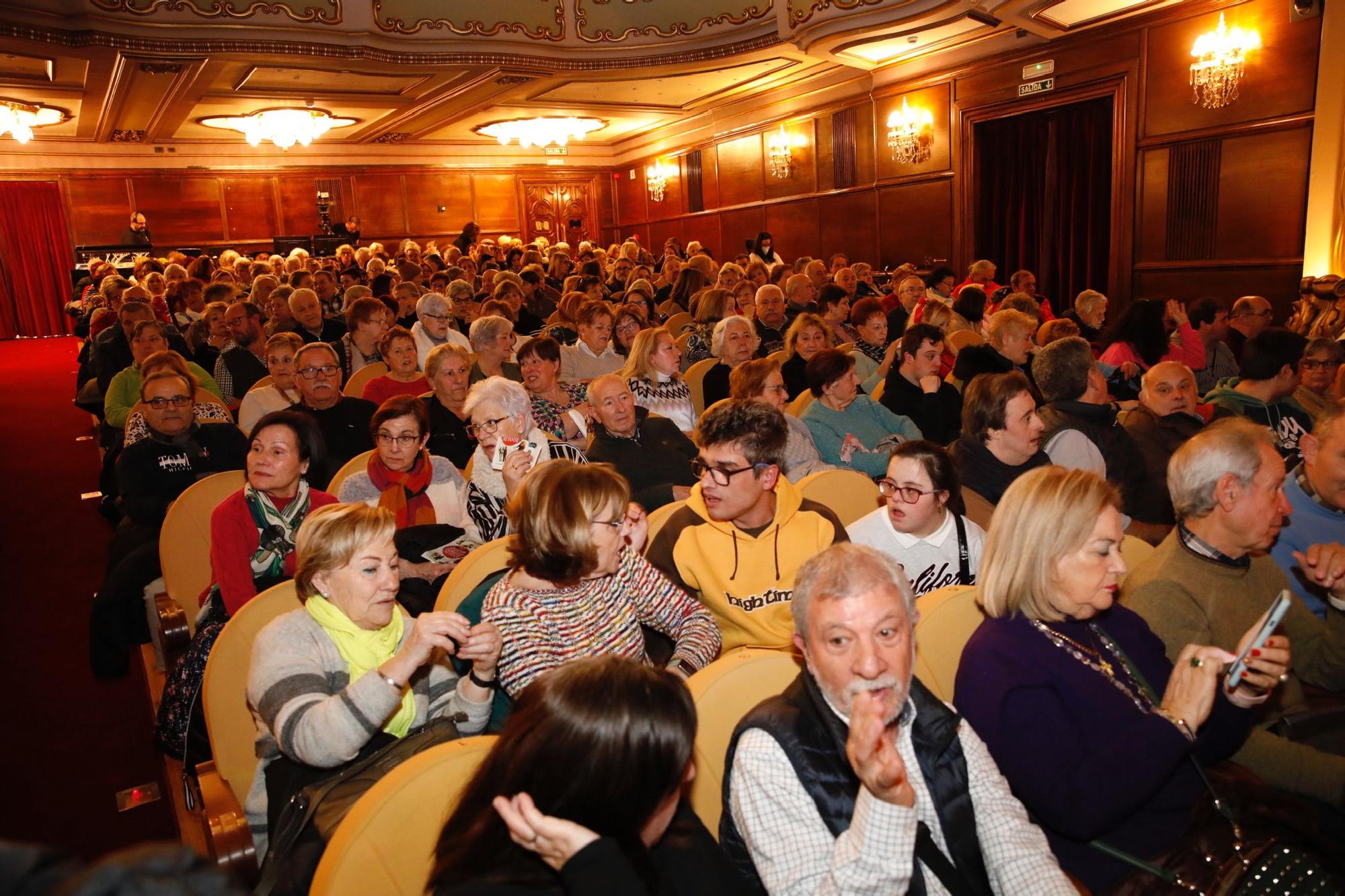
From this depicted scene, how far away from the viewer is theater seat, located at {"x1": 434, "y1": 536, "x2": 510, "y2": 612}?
227cm

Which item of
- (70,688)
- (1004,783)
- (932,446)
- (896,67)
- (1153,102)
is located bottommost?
(70,688)

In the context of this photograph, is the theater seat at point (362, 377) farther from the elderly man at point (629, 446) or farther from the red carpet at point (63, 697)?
the elderly man at point (629, 446)

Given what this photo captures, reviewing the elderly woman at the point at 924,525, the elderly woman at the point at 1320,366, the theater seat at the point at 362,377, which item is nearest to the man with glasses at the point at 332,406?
the theater seat at the point at 362,377

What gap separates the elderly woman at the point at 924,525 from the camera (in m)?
2.46

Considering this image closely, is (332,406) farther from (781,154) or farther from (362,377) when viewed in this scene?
(781,154)

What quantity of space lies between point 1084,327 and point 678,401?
408 centimetres

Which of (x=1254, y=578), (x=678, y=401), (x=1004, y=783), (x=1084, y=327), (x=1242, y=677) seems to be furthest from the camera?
(x=1084, y=327)

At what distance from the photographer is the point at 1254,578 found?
6.91ft

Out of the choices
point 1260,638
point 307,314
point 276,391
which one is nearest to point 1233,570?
point 1260,638

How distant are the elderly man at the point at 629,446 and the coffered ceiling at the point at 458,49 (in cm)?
657

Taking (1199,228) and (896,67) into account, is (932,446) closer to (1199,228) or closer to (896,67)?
(1199,228)

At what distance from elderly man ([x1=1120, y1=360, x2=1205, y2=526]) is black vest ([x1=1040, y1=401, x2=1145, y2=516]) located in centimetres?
4

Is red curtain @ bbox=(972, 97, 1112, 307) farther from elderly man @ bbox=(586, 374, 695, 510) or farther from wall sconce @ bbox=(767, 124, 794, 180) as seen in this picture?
elderly man @ bbox=(586, 374, 695, 510)

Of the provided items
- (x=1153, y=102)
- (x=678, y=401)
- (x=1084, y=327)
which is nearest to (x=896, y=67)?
(x=1153, y=102)
